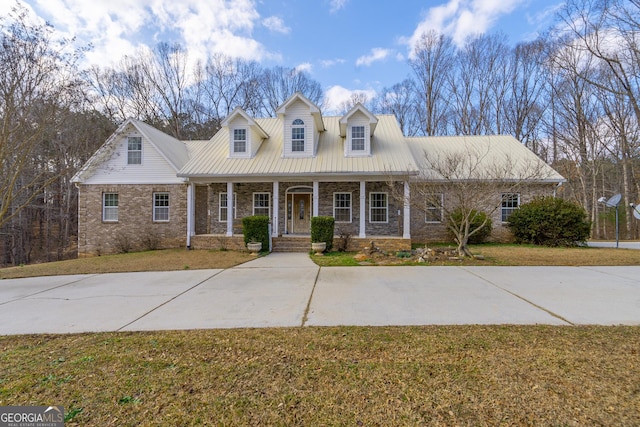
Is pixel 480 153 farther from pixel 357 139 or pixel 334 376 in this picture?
pixel 334 376

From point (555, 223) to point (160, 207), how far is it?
18662 millimetres

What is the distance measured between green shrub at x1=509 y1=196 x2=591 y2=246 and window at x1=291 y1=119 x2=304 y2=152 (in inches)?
440

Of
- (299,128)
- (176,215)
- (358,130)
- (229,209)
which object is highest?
(299,128)

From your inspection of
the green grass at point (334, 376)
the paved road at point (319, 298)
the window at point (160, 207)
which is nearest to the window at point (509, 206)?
the paved road at point (319, 298)

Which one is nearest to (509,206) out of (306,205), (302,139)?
(306,205)

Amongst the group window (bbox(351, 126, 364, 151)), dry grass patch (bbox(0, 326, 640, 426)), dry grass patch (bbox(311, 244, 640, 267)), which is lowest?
dry grass patch (bbox(0, 326, 640, 426))

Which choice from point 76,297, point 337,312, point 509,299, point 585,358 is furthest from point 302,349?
point 76,297

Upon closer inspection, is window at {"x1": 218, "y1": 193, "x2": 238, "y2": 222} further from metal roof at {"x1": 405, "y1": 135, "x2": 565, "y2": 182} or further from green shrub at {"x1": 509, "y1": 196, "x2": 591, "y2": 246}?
green shrub at {"x1": 509, "y1": 196, "x2": 591, "y2": 246}

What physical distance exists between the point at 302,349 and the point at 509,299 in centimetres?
419

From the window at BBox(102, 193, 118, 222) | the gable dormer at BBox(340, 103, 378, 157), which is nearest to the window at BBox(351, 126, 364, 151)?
the gable dormer at BBox(340, 103, 378, 157)

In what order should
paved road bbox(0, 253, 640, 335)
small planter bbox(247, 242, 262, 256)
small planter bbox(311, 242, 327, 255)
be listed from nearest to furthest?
paved road bbox(0, 253, 640, 335)
small planter bbox(311, 242, 327, 255)
small planter bbox(247, 242, 262, 256)

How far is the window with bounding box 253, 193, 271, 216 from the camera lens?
14672mm

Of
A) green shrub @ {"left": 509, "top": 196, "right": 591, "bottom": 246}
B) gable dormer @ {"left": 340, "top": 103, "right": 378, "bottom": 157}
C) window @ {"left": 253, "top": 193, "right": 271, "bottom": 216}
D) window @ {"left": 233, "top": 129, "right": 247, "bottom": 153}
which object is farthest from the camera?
window @ {"left": 253, "top": 193, "right": 271, "bottom": 216}

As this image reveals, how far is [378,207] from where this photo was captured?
46.8 ft
